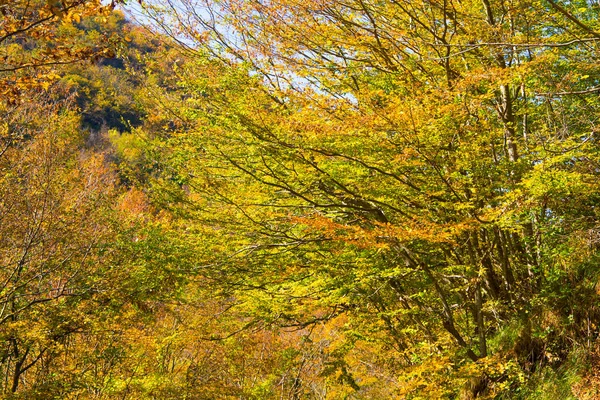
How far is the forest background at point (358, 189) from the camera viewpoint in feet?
14.5

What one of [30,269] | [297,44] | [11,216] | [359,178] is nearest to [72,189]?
[11,216]

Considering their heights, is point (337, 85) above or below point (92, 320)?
above

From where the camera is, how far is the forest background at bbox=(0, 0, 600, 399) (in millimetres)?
4410

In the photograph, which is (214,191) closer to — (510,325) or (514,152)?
(514,152)

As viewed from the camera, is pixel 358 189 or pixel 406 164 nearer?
pixel 406 164

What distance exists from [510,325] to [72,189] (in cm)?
832

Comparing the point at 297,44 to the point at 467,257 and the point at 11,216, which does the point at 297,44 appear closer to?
the point at 467,257

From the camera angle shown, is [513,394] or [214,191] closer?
[513,394]

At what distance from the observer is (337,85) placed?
583 centimetres

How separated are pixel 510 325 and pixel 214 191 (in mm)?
3995

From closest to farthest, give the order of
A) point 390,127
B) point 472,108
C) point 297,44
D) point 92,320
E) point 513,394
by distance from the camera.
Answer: point 390,127 → point 472,108 → point 513,394 → point 297,44 → point 92,320

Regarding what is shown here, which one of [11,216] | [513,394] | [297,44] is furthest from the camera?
[11,216]

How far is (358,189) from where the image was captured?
16.7 ft

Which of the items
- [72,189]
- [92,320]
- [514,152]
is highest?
[514,152]
